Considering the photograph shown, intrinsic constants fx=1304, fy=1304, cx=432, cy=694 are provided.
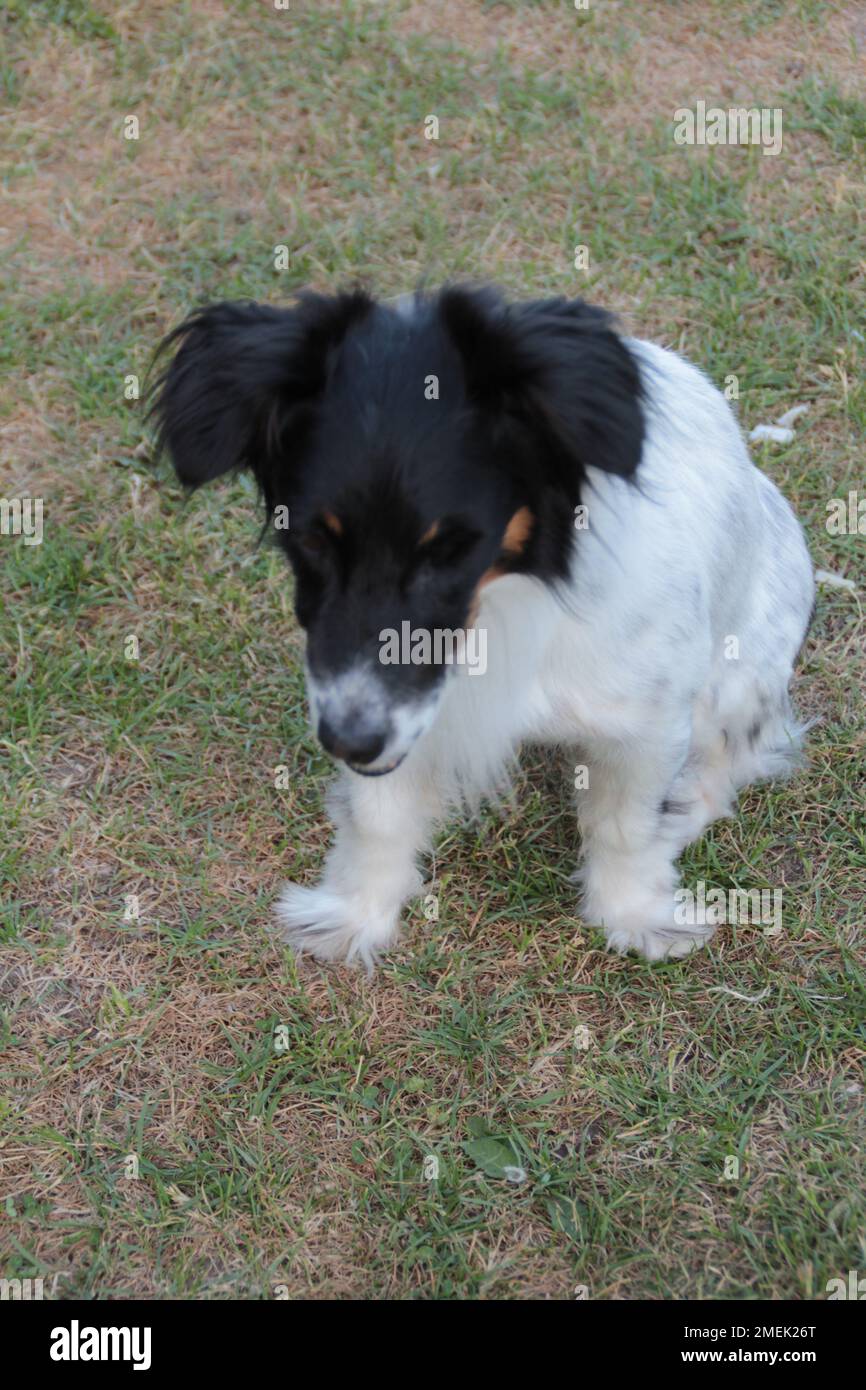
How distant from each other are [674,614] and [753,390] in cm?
228

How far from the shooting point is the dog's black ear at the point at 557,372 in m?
2.27

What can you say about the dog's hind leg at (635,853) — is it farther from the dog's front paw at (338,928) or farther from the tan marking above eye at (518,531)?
the tan marking above eye at (518,531)

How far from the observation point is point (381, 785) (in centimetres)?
329

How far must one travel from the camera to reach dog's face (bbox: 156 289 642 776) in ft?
7.53

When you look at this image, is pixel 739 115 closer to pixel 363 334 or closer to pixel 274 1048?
pixel 363 334

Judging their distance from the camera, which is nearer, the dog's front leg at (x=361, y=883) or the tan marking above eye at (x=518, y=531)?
the tan marking above eye at (x=518, y=531)

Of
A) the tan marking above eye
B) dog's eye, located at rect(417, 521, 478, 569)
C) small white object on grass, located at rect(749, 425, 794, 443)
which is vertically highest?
small white object on grass, located at rect(749, 425, 794, 443)

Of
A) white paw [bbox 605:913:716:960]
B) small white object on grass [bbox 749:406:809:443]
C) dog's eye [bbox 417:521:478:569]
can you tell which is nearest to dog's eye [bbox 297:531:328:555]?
dog's eye [bbox 417:521:478:569]

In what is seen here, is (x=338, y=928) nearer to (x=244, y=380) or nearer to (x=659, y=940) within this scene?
(x=659, y=940)

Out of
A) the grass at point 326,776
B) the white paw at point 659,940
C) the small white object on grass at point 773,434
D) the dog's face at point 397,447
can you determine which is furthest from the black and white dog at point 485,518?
the small white object on grass at point 773,434

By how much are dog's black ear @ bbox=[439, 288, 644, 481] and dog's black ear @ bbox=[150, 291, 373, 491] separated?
24cm

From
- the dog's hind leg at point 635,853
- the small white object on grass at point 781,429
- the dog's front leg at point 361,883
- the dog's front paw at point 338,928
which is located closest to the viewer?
the dog's hind leg at point 635,853

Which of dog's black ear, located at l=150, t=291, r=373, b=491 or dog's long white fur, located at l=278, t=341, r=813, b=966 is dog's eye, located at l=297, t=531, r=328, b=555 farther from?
dog's long white fur, located at l=278, t=341, r=813, b=966

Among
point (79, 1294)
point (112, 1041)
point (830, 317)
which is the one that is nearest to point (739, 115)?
point (830, 317)
